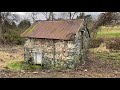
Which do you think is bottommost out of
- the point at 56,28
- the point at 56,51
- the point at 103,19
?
the point at 56,51

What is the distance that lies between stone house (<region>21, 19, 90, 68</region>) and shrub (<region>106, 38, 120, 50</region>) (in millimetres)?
934

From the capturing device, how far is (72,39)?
295 inches

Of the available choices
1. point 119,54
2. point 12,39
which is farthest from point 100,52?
point 12,39

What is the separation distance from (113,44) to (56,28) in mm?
1736

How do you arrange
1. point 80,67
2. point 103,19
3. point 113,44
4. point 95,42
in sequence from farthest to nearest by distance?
point 95,42
point 80,67
point 113,44
point 103,19

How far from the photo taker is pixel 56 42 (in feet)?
25.1

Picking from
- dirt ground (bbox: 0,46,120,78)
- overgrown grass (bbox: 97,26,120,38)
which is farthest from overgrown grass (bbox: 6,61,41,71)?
overgrown grass (bbox: 97,26,120,38)

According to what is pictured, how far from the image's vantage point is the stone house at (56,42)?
7.50 metres

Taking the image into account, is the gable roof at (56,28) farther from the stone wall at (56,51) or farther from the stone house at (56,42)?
the stone wall at (56,51)

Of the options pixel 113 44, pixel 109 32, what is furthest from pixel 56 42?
pixel 109 32

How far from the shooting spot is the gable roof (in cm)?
745

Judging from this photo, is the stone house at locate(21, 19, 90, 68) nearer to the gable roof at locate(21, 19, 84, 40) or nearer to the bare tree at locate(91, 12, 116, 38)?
the gable roof at locate(21, 19, 84, 40)

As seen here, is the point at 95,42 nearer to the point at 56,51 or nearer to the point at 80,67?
the point at 80,67
